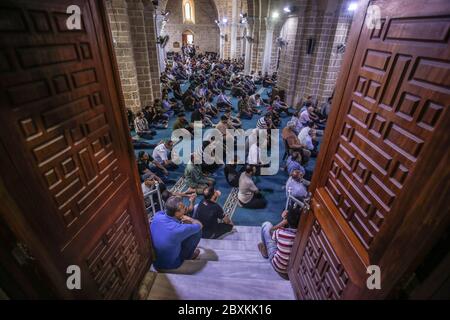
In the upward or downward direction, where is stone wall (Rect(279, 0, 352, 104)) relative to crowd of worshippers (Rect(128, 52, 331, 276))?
upward

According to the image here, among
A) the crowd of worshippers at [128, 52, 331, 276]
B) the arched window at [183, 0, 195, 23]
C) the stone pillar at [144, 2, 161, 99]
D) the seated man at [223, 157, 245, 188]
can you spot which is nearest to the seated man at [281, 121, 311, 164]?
the crowd of worshippers at [128, 52, 331, 276]

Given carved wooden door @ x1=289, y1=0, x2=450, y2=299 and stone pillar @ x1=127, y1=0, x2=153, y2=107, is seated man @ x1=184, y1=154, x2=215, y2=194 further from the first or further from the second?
stone pillar @ x1=127, y1=0, x2=153, y2=107

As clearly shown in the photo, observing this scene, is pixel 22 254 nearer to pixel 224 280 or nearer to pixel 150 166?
pixel 224 280

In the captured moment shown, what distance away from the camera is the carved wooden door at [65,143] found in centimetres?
110

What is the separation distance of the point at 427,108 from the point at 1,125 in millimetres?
1900

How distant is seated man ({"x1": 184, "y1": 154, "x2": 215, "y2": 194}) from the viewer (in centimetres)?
482

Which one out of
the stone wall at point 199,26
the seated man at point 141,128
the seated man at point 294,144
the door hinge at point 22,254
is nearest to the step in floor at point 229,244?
the door hinge at point 22,254

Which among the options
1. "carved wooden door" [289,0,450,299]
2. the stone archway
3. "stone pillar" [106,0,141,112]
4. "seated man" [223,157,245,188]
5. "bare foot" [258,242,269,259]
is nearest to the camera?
"carved wooden door" [289,0,450,299]

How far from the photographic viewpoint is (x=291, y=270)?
257 centimetres

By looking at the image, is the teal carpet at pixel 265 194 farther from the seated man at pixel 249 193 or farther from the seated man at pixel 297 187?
the seated man at pixel 297 187

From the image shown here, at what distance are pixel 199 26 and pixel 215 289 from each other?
89.0ft

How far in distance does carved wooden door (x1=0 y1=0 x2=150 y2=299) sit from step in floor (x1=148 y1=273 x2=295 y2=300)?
0.48 m
